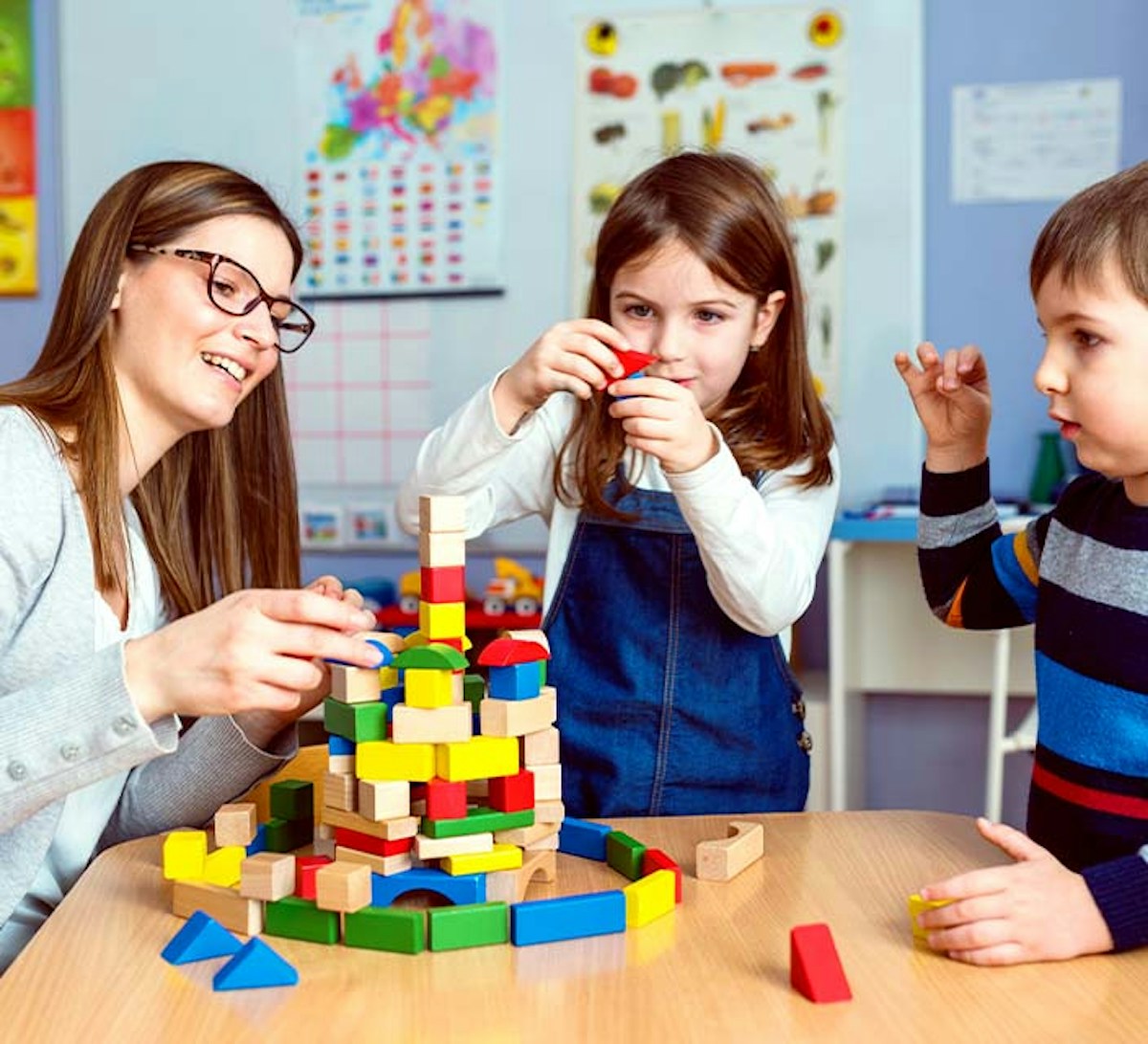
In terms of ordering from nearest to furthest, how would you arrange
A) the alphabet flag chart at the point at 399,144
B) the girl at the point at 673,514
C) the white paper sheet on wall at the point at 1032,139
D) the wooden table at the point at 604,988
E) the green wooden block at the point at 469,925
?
the wooden table at the point at 604,988 → the green wooden block at the point at 469,925 → the girl at the point at 673,514 → the white paper sheet on wall at the point at 1032,139 → the alphabet flag chart at the point at 399,144

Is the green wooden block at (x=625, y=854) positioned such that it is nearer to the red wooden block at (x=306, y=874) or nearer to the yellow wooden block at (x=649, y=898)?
the yellow wooden block at (x=649, y=898)

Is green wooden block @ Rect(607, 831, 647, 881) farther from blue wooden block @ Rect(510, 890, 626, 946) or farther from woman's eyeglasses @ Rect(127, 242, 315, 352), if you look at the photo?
woman's eyeglasses @ Rect(127, 242, 315, 352)

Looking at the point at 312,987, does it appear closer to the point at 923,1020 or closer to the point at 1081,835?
the point at 923,1020

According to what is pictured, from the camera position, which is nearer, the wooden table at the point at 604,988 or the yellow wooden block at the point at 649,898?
the wooden table at the point at 604,988

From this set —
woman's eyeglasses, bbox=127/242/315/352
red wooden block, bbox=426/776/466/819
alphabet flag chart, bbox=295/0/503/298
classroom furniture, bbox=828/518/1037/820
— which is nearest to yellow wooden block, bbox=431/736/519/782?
red wooden block, bbox=426/776/466/819

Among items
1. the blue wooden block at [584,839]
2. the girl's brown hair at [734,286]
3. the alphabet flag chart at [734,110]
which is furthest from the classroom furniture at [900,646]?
the blue wooden block at [584,839]

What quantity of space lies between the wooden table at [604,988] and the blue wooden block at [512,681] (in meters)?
0.14

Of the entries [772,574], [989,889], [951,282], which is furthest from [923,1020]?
[951,282]

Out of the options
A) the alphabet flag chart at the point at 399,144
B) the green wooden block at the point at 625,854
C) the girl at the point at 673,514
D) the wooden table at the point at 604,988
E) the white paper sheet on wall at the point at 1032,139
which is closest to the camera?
the wooden table at the point at 604,988

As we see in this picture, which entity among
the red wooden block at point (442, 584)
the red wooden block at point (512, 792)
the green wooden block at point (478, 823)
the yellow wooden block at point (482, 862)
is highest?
the red wooden block at point (442, 584)

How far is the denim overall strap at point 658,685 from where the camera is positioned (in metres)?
1.37

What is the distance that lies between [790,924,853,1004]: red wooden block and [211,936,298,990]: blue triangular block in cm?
28

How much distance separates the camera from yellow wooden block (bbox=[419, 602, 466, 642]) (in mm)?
879

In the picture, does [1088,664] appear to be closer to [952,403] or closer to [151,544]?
[952,403]
